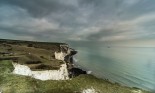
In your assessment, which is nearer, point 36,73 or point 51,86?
point 51,86

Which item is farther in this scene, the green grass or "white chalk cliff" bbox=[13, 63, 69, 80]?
"white chalk cliff" bbox=[13, 63, 69, 80]

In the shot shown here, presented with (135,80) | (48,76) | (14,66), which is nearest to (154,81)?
(135,80)

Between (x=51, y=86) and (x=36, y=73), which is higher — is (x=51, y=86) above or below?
above

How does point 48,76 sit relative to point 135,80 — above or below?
above

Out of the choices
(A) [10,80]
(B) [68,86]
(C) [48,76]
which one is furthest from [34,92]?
(C) [48,76]

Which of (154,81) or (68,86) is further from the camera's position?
(154,81)

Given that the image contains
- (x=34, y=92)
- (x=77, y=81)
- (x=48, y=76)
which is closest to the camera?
(x=34, y=92)

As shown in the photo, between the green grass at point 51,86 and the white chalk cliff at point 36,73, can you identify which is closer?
the green grass at point 51,86

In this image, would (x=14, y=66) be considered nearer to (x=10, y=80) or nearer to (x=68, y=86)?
(x=10, y=80)

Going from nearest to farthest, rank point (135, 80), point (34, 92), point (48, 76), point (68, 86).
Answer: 1. point (34, 92)
2. point (68, 86)
3. point (48, 76)
4. point (135, 80)
